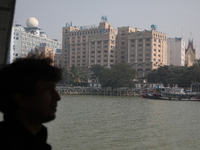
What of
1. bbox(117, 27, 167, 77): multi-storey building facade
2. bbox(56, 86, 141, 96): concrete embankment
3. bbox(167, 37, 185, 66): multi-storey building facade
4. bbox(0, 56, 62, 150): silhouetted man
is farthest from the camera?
bbox(167, 37, 185, 66): multi-storey building facade

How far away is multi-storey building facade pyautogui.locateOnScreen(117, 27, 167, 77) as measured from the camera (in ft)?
290

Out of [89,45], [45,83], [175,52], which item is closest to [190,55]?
[175,52]

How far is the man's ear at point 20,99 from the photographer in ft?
4.22

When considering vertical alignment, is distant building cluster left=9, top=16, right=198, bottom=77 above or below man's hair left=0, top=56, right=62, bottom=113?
above

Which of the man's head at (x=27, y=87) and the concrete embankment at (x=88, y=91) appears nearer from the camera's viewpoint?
the man's head at (x=27, y=87)

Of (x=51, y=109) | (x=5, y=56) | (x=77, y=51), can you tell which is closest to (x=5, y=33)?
(x=5, y=56)

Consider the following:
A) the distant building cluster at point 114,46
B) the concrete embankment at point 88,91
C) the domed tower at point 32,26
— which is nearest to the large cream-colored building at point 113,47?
the distant building cluster at point 114,46

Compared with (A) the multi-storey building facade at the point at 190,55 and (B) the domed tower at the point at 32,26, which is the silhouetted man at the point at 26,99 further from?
(B) the domed tower at the point at 32,26

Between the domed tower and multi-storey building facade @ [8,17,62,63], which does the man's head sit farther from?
the domed tower

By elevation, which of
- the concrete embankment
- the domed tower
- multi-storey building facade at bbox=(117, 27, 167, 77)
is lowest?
the concrete embankment

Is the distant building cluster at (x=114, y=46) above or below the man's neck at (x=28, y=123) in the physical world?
above

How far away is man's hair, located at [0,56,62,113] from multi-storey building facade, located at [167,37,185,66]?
334 feet

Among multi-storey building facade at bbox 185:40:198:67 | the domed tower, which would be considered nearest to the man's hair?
multi-storey building facade at bbox 185:40:198:67

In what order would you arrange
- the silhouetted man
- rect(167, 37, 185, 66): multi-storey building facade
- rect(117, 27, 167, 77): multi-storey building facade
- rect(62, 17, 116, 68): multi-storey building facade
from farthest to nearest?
1. rect(167, 37, 185, 66): multi-storey building facade
2. rect(62, 17, 116, 68): multi-storey building facade
3. rect(117, 27, 167, 77): multi-storey building facade
4. the silhouetted man
